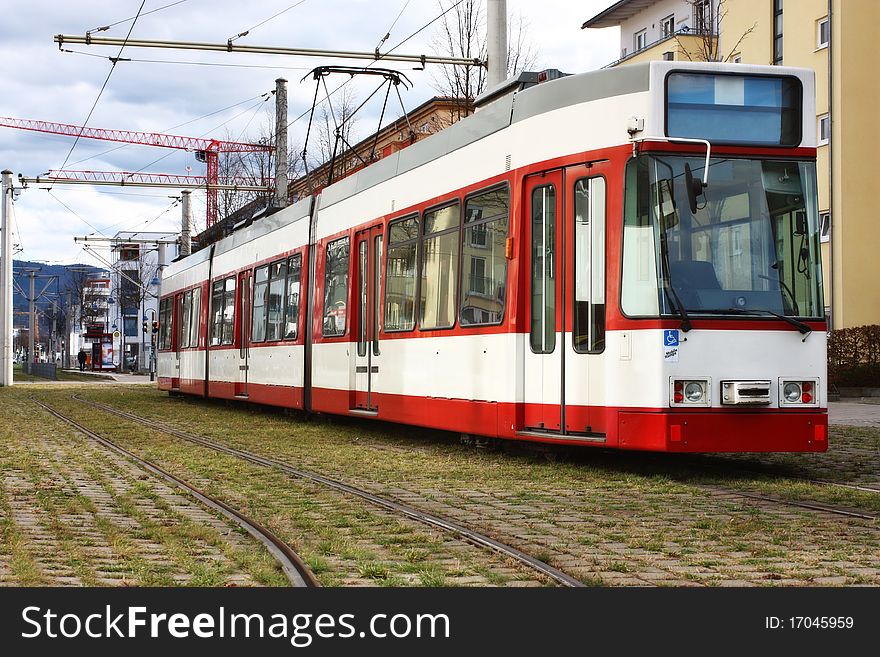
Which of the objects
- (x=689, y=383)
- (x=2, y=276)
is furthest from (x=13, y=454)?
(x=2, y=276)

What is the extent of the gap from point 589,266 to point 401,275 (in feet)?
14.5

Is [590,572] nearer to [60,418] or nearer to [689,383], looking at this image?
[689,383]

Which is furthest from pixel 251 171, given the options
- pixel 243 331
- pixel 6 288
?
pixel 243 331

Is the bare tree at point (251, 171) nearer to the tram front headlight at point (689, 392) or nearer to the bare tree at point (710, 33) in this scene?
the bare tree at point (710, 33)

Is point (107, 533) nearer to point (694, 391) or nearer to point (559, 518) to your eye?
point (559, 518)

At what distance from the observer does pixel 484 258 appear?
13.2 m

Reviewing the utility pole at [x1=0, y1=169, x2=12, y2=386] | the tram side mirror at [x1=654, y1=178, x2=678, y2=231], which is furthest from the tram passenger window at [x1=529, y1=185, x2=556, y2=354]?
the utility pole at [x1=0, y1=169, x2=12, y2=386]

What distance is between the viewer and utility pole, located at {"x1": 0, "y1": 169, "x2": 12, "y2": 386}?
4550 centimetres

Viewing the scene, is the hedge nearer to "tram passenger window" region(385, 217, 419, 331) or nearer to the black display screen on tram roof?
"tram passenger window" region(385, 217, 419, 331)

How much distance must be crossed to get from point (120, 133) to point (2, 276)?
5382 centimetres

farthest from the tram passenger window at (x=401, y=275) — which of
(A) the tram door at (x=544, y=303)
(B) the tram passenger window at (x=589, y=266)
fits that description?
(B) the tram passenger window at (x=589, y=266)

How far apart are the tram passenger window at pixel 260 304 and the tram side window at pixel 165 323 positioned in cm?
1022

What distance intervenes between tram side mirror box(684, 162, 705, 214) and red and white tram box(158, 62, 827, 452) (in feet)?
0.08

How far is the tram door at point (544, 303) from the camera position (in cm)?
1190
